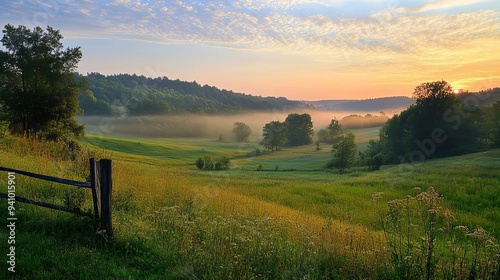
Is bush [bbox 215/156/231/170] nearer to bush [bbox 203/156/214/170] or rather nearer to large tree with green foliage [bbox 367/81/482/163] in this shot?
bush [bbox 203/156/214/170]

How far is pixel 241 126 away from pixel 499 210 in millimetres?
119755

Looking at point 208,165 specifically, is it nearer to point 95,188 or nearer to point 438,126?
point 438,126

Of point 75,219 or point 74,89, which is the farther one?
point 74,89

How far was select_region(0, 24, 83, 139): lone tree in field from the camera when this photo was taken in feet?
89.6

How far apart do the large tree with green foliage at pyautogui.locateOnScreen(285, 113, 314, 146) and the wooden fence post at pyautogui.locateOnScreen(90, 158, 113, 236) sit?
11048 cm

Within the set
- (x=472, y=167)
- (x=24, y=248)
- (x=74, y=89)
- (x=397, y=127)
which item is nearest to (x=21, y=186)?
(x=24, y=248)

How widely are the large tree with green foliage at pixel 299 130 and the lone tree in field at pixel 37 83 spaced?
9147 cm

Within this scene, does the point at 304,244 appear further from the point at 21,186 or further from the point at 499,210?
the point at 499,210

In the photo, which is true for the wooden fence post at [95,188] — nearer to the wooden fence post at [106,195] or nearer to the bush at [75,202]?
the wooden fence post at [106,195]

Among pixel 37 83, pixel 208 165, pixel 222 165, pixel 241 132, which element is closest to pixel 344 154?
pixel 222 165

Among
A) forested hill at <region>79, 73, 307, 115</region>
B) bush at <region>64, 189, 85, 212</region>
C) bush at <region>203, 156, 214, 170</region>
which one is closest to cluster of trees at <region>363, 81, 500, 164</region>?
bush at <region>203, 156, 214, 170</region>

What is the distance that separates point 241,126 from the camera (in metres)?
135

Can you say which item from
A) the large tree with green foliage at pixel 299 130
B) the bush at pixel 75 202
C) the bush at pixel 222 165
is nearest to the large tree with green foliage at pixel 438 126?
the bush at pixel 222 165

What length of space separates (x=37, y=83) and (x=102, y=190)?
2638 cm
